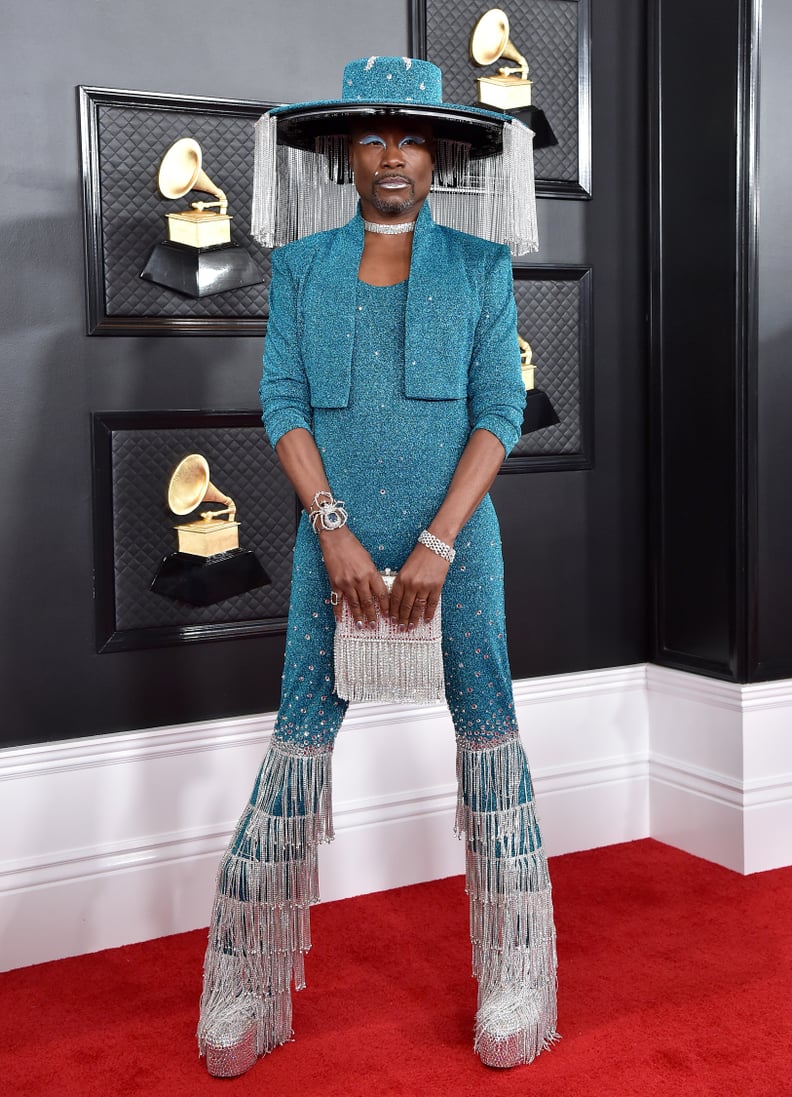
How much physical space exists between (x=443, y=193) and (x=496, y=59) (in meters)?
0.88

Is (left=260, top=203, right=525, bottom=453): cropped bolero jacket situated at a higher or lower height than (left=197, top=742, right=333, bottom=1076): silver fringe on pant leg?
higher

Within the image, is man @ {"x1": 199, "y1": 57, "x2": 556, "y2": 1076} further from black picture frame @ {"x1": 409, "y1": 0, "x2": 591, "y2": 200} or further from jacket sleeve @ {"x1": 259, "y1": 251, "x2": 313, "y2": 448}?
black picture frame @ {"x1": 409, "y1": 0, "x2": 591, "y2": 200}

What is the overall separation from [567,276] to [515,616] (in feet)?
2.89

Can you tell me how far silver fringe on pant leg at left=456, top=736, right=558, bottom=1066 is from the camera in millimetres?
1975

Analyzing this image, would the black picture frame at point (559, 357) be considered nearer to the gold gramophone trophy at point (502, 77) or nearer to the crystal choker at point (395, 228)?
the gold gramophone trophy at point (502, 77)

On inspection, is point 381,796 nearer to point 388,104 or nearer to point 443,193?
point 443,193

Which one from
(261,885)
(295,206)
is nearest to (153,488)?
(295,206)

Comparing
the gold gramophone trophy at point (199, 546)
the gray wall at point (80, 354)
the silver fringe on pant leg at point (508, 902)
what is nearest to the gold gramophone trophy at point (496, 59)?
the gray wall at point (80, 354)

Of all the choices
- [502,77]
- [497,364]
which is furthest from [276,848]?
[502,77]

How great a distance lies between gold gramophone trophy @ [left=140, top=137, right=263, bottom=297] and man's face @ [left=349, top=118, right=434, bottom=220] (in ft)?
2.08

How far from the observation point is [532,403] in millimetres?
2895

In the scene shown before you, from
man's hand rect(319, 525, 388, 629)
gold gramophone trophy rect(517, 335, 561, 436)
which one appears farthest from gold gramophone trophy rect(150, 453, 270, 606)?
gold gramophone trophy rect(517, 335, 561, 436)

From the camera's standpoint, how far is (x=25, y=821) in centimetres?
241

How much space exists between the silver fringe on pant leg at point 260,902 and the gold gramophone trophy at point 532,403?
124 centimetres
